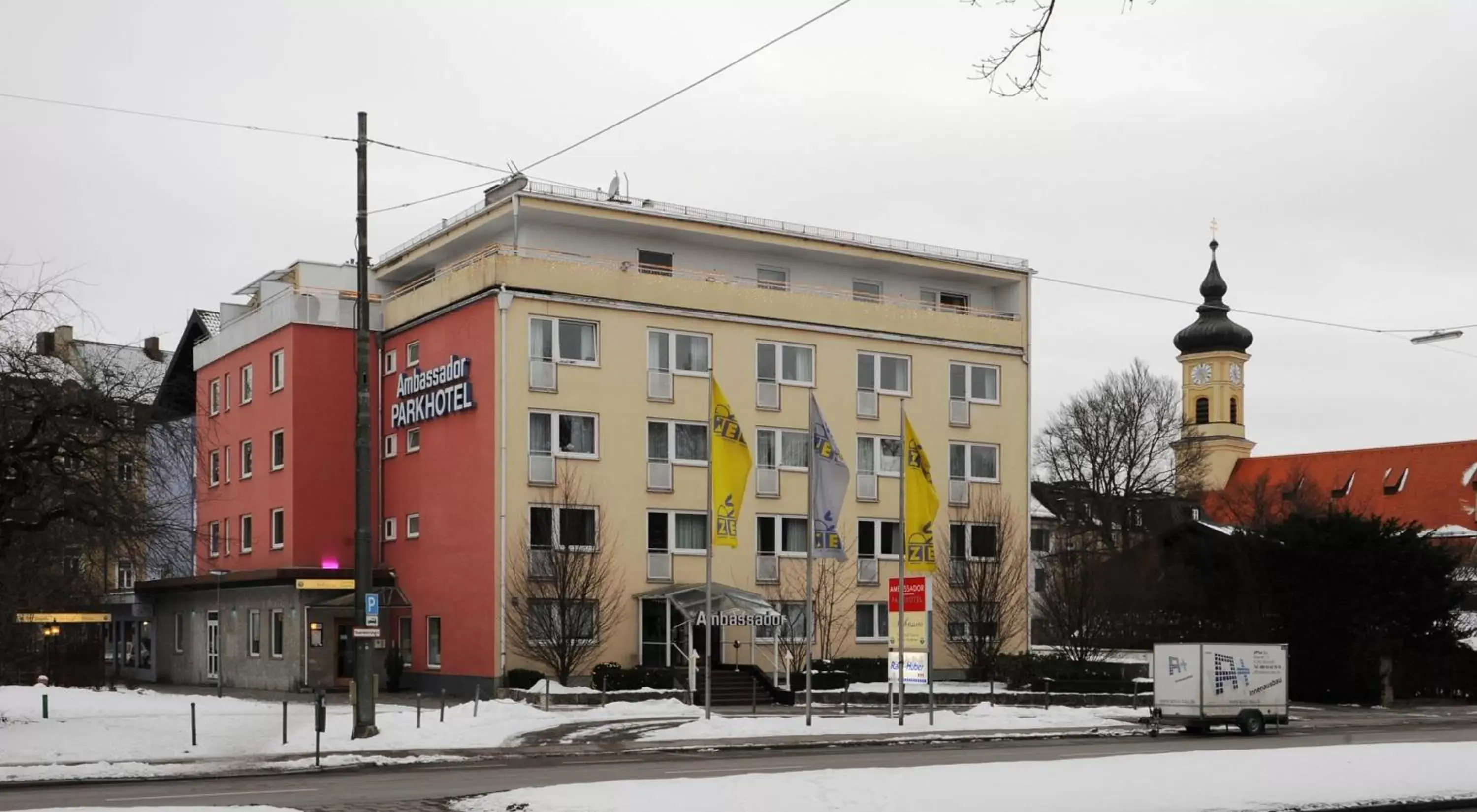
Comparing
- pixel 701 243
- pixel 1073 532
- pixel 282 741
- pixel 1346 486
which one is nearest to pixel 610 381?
pixel 701 243

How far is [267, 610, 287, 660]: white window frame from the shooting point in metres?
52.4

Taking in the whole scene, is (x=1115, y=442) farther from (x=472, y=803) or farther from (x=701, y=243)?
(x=472, y=803)

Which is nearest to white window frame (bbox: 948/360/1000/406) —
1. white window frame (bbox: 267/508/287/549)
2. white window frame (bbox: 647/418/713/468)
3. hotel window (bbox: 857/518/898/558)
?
hotel window (bbox: 857/518/898/558)

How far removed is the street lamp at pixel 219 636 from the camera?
55.2 metres

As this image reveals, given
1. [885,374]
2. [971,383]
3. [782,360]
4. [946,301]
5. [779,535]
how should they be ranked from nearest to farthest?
[779,535] < [782,360] < [885,374] < [971,383] < [946,301]

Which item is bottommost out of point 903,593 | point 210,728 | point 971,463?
point 210,728

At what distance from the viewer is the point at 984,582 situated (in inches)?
2079

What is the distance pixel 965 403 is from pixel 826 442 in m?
23.3

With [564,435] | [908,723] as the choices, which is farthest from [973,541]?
[908,723]

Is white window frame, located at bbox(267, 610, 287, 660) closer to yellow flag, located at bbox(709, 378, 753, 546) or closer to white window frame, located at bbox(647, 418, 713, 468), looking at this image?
white window frame, located at bbox(647, 418, 713, 468)

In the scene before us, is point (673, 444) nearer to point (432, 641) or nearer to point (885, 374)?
point (885, 374)

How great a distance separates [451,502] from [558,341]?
20.1 feet

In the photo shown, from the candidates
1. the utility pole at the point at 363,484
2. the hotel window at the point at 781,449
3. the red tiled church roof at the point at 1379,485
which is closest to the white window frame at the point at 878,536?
the hotel window at the point at 781,449

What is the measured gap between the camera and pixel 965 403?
58.2 metres
